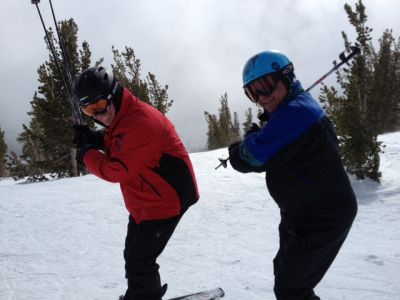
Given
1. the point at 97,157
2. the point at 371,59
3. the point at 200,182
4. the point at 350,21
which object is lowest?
the point at 200,182

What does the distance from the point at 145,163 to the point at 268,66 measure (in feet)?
3.56

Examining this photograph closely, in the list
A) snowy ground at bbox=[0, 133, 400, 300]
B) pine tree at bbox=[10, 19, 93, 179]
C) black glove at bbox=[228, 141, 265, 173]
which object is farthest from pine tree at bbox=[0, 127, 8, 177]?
black glove at bbox=[228, 141, 265, 173]

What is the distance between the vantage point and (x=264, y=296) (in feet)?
11.8

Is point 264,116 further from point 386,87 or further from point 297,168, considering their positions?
point 386,87

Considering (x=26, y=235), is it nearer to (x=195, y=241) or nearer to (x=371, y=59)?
(x=195, y=241)

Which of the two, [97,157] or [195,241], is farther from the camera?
[195,241]

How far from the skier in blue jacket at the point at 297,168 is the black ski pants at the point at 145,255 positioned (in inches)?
34.6

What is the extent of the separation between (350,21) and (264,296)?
30.3 feet

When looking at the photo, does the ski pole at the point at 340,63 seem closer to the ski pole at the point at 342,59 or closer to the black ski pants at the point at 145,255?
the ski pole at the point at 342,59

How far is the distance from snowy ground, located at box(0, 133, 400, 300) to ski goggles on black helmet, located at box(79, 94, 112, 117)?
1.97 metres

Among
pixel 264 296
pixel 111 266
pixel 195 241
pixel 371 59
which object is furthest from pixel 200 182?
pixel 371 59

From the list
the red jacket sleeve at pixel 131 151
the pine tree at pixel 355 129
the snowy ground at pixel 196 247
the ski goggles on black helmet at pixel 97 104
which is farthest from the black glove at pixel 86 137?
the pine tree at pixel 355 129

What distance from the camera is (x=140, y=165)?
8.88ft

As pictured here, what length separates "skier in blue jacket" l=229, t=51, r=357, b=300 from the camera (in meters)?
2.20
